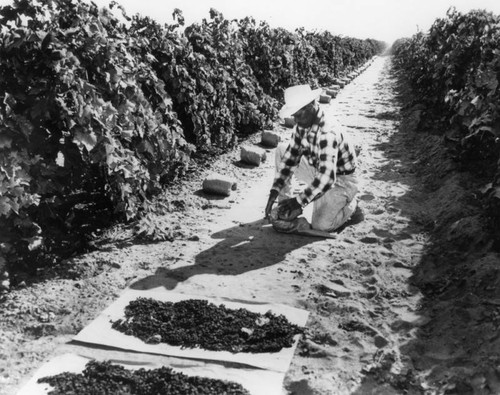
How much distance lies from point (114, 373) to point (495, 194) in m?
3.30

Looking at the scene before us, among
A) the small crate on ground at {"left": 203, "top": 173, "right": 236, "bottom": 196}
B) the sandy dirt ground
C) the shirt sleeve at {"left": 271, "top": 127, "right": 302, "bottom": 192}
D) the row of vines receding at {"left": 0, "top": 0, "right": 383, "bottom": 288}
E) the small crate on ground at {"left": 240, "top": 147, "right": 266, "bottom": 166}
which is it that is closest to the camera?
the sandy dirt ground

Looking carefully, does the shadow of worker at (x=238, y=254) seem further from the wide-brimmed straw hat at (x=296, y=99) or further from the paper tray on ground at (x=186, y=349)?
the wide-brimmed straw hat at (x=296, y=99)

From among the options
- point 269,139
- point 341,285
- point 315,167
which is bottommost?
point 341,285

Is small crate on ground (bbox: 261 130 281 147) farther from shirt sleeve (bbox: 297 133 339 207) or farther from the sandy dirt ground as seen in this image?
shirt sleeve (bbox: 297 133 339 207)

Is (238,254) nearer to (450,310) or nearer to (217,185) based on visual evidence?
(217,185)

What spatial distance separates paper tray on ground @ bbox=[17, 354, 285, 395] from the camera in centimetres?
288

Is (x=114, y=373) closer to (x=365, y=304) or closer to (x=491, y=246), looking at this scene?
(x=365, y=304)

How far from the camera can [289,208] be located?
4996 millimetres

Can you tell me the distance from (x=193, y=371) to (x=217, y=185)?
11.8 ft

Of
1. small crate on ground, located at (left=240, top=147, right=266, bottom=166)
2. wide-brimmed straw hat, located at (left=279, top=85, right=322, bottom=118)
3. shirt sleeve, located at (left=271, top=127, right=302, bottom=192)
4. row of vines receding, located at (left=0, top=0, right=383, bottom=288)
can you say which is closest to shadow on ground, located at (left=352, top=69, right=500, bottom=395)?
shirt sleeve, located at (left=271, top=127, right=302, bottom=192)

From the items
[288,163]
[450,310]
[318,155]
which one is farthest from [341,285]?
[288,163]

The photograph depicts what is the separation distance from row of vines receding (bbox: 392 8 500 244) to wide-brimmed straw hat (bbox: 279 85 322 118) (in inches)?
72.5

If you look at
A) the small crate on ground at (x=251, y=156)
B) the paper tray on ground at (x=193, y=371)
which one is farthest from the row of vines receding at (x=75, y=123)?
the small crate on ground at (x=251, y=156)

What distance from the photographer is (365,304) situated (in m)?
3.92
